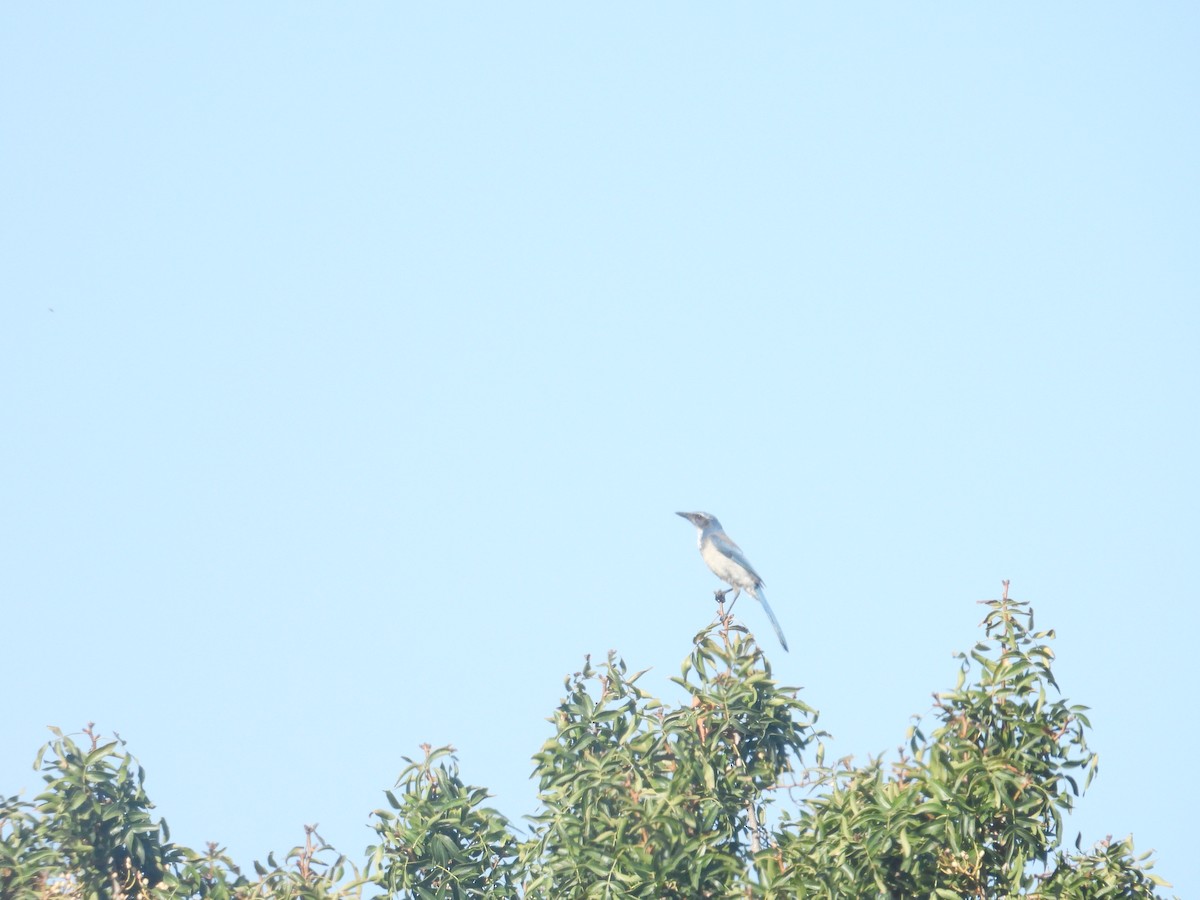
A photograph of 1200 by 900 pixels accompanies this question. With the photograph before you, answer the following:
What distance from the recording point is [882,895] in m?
9.61

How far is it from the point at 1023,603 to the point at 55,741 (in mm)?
7812

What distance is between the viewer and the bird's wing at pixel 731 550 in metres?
17.6

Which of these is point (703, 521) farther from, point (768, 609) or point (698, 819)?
point (698, 819)

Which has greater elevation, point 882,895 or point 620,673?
point 620,673

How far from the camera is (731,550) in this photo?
59.6ft

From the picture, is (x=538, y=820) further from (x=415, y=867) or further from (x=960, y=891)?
(x=960, y=891)

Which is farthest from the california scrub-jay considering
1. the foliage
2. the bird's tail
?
the foliage

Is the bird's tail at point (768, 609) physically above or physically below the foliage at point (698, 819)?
above

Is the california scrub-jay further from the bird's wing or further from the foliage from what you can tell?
the foliage

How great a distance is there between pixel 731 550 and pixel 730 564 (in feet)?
1.32

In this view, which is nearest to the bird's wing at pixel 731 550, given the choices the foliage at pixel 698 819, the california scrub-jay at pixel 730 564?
the california scrub-jay at pixel 730 564

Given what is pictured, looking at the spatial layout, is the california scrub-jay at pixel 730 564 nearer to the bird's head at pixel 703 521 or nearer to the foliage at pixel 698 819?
the bird's head at pixel 703 521

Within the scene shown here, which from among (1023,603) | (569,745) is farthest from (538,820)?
(1023,603)

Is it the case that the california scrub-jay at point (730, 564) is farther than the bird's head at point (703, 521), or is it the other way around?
the bird's head at point (703, 521)
